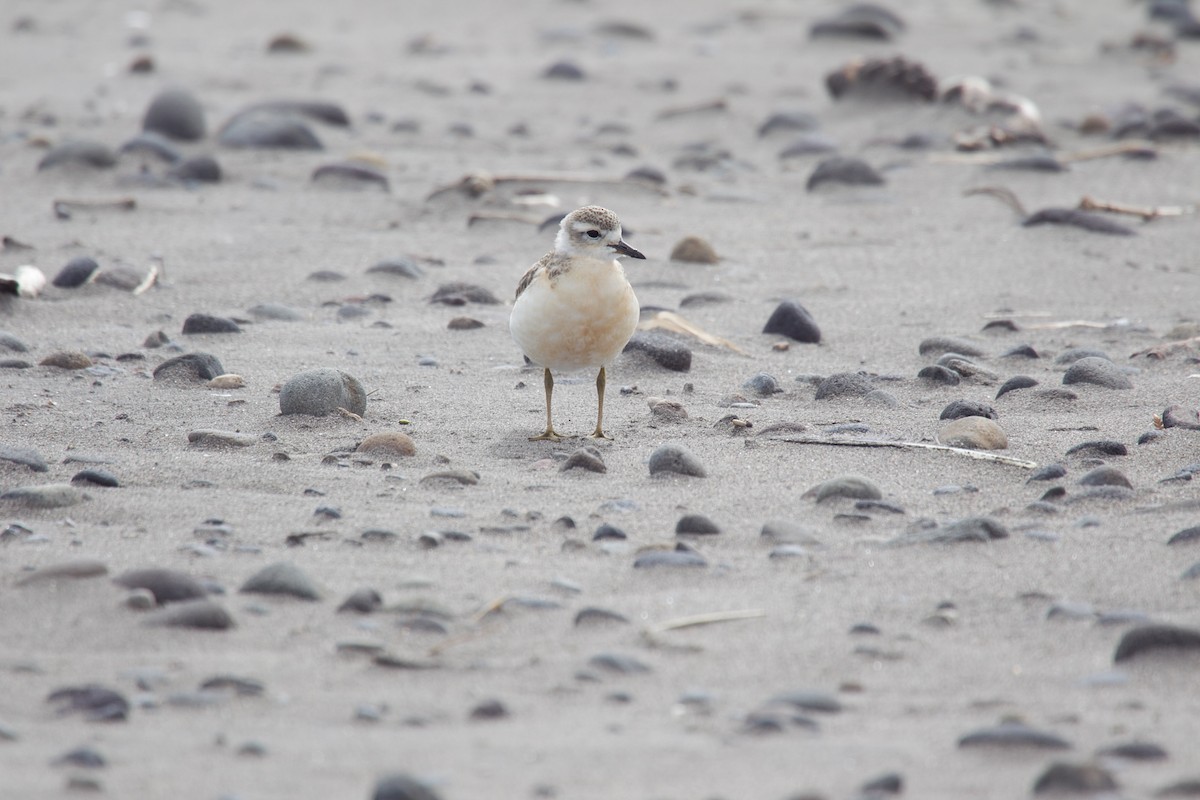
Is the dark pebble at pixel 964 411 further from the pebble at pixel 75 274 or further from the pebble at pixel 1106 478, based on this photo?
the pebble at pixel 75 274

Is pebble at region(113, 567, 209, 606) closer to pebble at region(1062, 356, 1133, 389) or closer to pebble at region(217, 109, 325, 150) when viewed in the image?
pebble at region(1062, 356, 1133, 389)

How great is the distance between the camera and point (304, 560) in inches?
163

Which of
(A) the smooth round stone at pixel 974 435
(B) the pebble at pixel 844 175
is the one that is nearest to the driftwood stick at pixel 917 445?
(A) the smooth round stone at pixel 974 435

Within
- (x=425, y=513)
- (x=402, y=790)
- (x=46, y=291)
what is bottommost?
(x=402, y=790)

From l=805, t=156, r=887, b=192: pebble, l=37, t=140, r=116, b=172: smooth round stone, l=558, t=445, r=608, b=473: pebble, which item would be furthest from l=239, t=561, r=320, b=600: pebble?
l=37, t=140, r=116, b=172: smooth round stone

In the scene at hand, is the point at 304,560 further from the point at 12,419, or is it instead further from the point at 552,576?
the point at 12,419

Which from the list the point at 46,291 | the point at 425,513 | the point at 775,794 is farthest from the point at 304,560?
the point at 46,291

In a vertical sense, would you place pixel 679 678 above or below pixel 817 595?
below

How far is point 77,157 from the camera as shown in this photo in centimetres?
955

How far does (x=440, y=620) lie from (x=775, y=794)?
117cm

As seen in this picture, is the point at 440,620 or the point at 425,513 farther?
the point at 425,513

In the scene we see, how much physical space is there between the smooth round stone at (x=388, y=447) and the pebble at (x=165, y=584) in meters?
1.40

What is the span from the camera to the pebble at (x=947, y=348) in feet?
21.4

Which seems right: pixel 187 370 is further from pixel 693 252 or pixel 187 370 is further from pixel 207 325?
pixel 693 252
